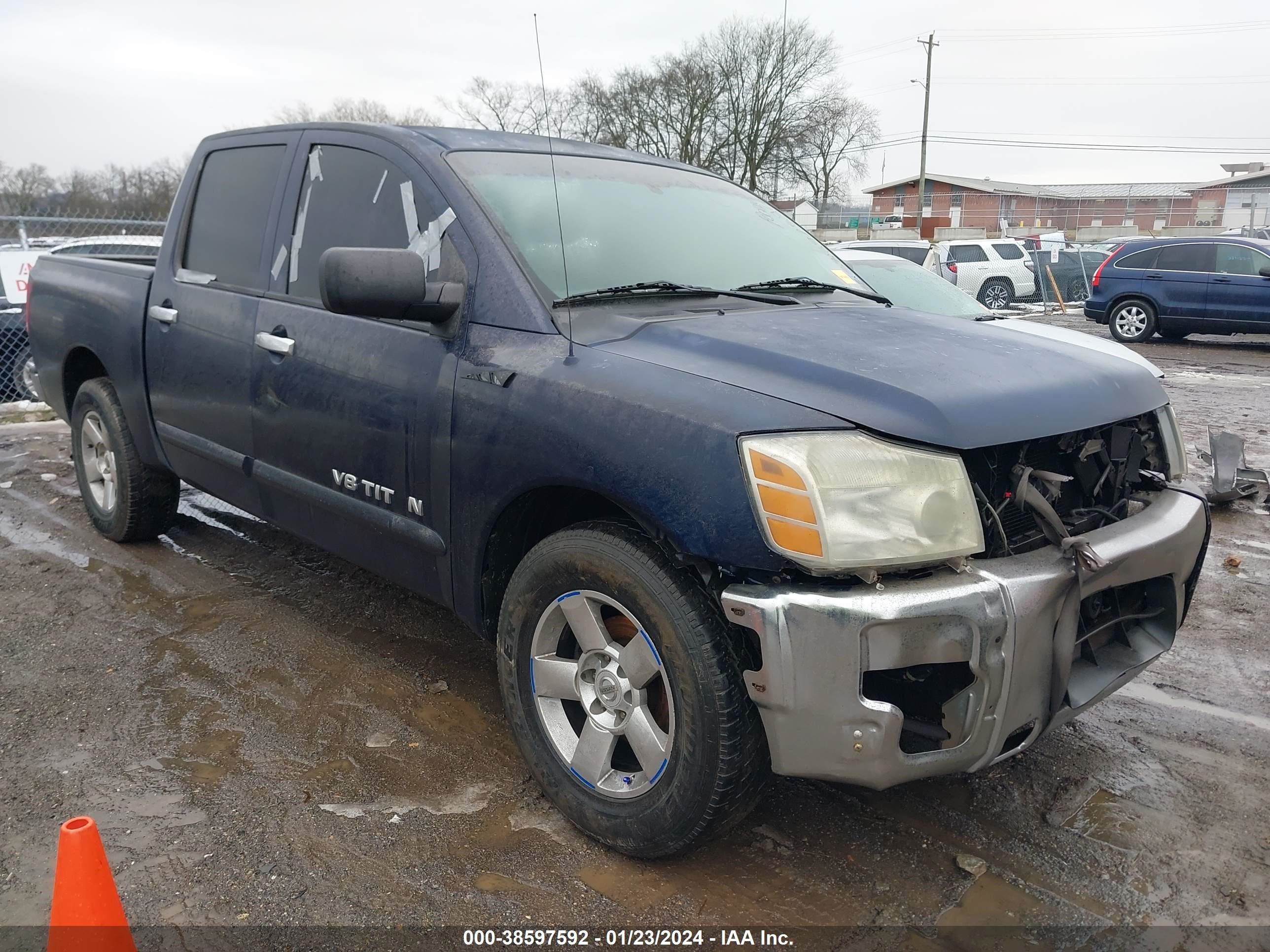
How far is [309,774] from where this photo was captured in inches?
116

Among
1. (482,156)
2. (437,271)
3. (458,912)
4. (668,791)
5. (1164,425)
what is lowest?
(458,912)

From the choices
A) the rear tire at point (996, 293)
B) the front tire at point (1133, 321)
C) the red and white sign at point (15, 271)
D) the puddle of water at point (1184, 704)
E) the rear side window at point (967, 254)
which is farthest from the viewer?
the rear tire at point (996, 293)

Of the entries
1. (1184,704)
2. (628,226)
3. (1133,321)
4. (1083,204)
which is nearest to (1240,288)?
Answer: (1133,321)

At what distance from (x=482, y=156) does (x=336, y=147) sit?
0.65 meters

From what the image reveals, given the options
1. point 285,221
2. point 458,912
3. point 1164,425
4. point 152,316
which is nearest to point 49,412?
point 152,316

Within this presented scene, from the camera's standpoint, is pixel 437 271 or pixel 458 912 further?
pixel 437 271

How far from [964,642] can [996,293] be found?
20.7 metres

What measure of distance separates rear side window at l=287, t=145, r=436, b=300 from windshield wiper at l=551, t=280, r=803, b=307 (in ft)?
1.89

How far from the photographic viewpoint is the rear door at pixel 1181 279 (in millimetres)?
14461

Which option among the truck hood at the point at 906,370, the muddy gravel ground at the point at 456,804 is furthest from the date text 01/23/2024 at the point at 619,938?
the truck hood at the point at 906,370

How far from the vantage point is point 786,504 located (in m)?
2.07

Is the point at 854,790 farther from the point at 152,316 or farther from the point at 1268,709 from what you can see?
the point at 152,316

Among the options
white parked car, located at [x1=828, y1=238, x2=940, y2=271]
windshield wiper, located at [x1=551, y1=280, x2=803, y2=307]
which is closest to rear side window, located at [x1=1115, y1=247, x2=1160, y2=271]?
white parked car, located at [x1=828, y1=238, x2=940, y2=271]

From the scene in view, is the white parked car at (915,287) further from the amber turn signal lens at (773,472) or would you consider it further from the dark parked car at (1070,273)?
the dark parked car at (1070,273)
